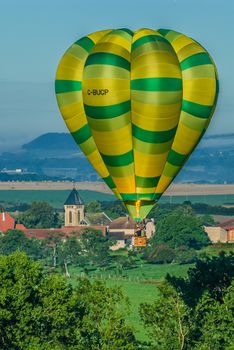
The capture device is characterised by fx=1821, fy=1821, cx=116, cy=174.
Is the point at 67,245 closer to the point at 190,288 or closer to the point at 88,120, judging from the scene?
the point at 190,288

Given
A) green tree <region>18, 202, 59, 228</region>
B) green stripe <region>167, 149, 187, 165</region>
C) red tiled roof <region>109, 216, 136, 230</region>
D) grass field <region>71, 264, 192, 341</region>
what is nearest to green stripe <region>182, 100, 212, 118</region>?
green stripe <region>167, 149, 187, 165</region>

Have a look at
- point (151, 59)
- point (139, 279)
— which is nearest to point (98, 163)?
point (151, 59)

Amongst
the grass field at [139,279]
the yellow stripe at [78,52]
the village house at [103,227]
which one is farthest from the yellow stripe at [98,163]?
the village house at [103,227]

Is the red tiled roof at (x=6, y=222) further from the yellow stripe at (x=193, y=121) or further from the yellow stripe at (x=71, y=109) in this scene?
the yellow stripe at (x=193, y=121)

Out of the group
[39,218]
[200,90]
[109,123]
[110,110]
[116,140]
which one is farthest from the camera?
[39,218]

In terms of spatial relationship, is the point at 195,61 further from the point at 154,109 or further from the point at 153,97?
the point at 154,109

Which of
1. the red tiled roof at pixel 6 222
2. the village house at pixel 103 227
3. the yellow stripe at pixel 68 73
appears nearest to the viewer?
the yellow stripe at pixel 68 73
